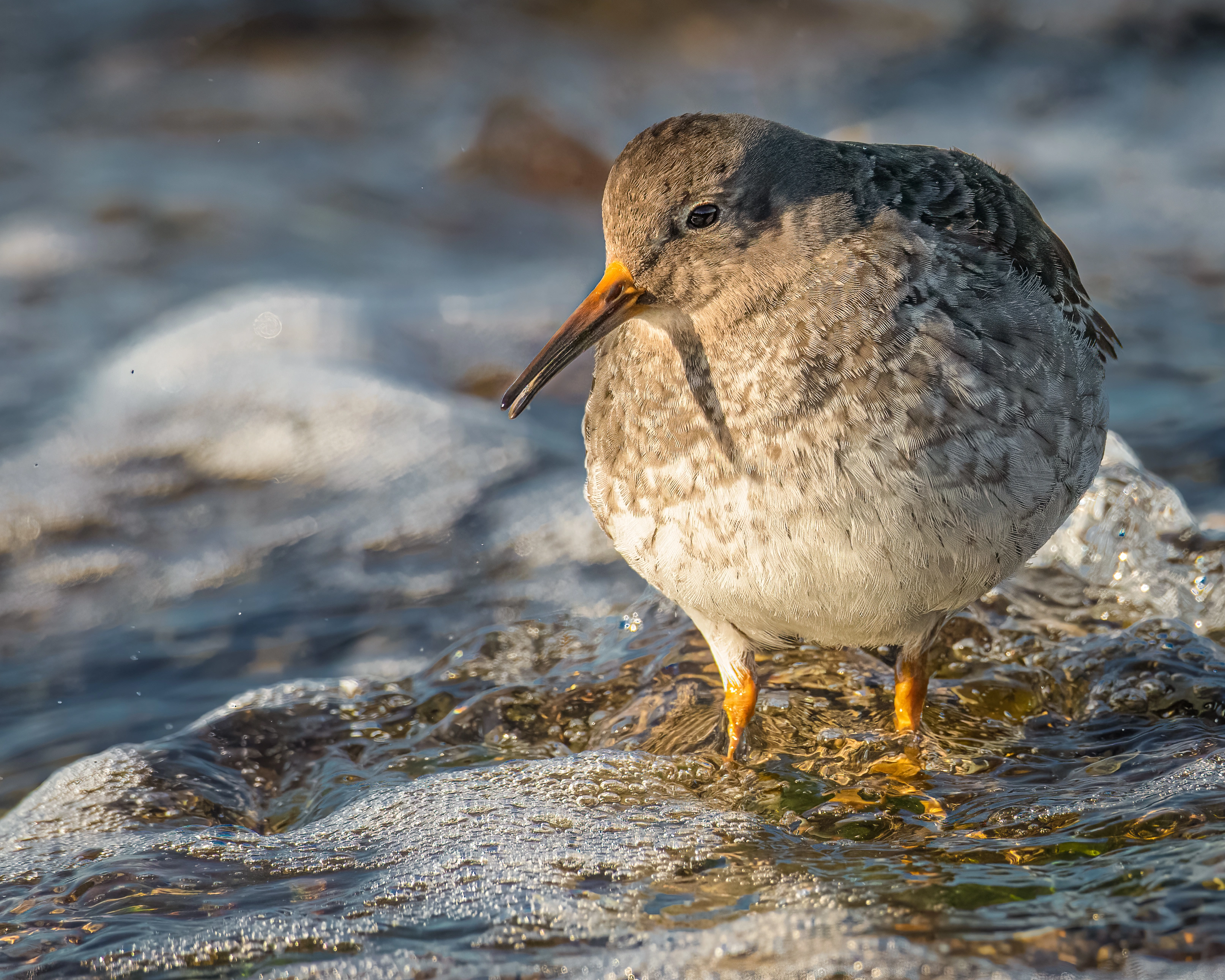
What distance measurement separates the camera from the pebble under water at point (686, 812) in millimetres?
3469

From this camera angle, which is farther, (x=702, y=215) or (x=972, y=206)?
(x=972, y=206)

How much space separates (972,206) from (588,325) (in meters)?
1.37

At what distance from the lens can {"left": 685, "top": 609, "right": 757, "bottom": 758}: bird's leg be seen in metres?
4.80

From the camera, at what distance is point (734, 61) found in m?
13.2

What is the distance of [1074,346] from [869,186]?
2.92ft

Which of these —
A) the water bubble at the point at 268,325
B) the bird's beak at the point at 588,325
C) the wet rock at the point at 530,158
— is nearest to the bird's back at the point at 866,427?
the bird's beak at the point at 588,325

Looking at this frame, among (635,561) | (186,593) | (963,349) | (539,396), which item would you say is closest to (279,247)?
(539,396)

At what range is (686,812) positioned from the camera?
436 cm

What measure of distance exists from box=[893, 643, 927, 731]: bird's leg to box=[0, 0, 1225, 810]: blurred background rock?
2244 mm

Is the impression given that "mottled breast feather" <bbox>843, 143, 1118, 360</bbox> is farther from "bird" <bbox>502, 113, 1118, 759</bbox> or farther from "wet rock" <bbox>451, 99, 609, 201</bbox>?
"wet rock" <bbox>451, 99, 609, 201</bbox>

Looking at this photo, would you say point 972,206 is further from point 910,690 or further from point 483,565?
point 483,565

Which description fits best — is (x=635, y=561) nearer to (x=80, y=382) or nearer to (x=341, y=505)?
(x=341, y=505)

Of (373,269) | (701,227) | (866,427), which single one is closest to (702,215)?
(701,227)

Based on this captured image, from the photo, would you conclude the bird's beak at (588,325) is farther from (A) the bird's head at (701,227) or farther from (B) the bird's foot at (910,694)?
(B) the bird's foot at (910,694)
